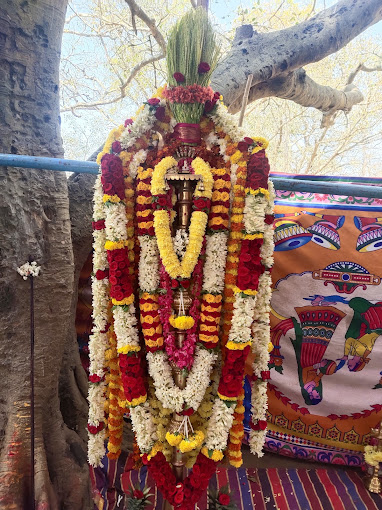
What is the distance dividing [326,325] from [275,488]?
1.51 metres

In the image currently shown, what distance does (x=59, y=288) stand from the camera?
228 cm

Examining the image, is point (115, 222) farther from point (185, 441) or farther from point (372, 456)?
point (372, 456)

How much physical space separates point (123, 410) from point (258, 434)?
2.46ft

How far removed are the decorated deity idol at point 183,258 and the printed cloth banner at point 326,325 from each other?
149cm

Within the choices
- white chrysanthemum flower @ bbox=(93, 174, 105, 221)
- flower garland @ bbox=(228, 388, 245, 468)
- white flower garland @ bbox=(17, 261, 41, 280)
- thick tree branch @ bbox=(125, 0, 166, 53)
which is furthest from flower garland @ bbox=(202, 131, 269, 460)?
thick tree branch @ bbox=(125, 0, 166, 53)

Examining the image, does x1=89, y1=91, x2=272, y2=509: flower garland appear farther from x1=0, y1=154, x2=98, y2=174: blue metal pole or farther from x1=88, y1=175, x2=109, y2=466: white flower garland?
x1=0, y1=154, x2=98, y2=174: blue metal pole

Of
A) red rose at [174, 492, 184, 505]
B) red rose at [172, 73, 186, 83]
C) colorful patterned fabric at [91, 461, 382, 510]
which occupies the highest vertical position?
red rose at [172, 73, 186, 83]

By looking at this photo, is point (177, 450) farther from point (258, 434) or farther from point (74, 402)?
point (74, 402)

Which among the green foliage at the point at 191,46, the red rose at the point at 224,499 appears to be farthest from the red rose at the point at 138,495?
the green foliage at the point at 191,46

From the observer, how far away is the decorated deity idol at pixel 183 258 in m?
1.54

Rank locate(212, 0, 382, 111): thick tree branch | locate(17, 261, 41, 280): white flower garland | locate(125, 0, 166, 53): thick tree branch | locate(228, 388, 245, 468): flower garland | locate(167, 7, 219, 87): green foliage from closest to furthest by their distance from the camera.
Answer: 1. locate(167, 7, 219, 87): green foliage
2. locate(228, 388, 245, 468): flower garland
3. locate(17, 261, 41, 280): white flower garland
4. locate(125, 0, 166, 53): thick tree branch
5. locate(212, 0, 382, 111): thick tree branch

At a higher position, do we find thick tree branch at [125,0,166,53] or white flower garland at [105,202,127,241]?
thick tree branch at [125,0,166,53]

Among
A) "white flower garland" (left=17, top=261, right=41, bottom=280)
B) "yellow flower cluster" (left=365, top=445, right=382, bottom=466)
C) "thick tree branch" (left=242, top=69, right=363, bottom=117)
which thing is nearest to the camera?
"white flower garland" (left=17, top=261, right=41, bottom=280)

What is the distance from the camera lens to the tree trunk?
210 centimetres
